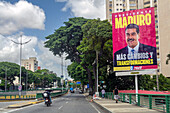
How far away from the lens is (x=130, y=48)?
2244 cm

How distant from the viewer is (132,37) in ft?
73.9

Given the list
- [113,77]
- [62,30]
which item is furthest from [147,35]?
[62,30]

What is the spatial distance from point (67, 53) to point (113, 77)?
11.5m

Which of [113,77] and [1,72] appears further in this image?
[1,72]

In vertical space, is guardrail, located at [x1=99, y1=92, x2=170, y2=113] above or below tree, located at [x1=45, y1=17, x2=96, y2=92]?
below

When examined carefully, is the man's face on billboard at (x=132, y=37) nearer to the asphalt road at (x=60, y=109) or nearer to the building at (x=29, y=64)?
the asphalt road at (x=60, y=109)

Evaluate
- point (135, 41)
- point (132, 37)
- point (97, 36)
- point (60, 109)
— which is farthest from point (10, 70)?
point (60, 109)

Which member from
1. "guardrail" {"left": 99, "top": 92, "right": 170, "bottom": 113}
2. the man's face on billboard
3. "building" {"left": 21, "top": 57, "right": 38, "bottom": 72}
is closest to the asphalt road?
"guardrail" {"left": 99, "top": 92, "right": 170, "bottom": 113}

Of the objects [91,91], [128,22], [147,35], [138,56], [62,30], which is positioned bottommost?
[91,91]

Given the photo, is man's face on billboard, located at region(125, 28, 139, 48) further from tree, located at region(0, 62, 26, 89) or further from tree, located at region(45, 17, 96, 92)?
tree, located at region(0, 62, 26, 89)

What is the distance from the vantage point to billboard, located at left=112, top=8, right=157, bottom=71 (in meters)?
22.1

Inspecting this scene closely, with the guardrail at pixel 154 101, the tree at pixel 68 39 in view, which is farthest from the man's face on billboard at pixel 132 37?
the tree at pixel 68 39

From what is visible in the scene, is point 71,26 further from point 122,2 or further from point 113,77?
point 122,2

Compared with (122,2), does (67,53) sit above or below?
below
